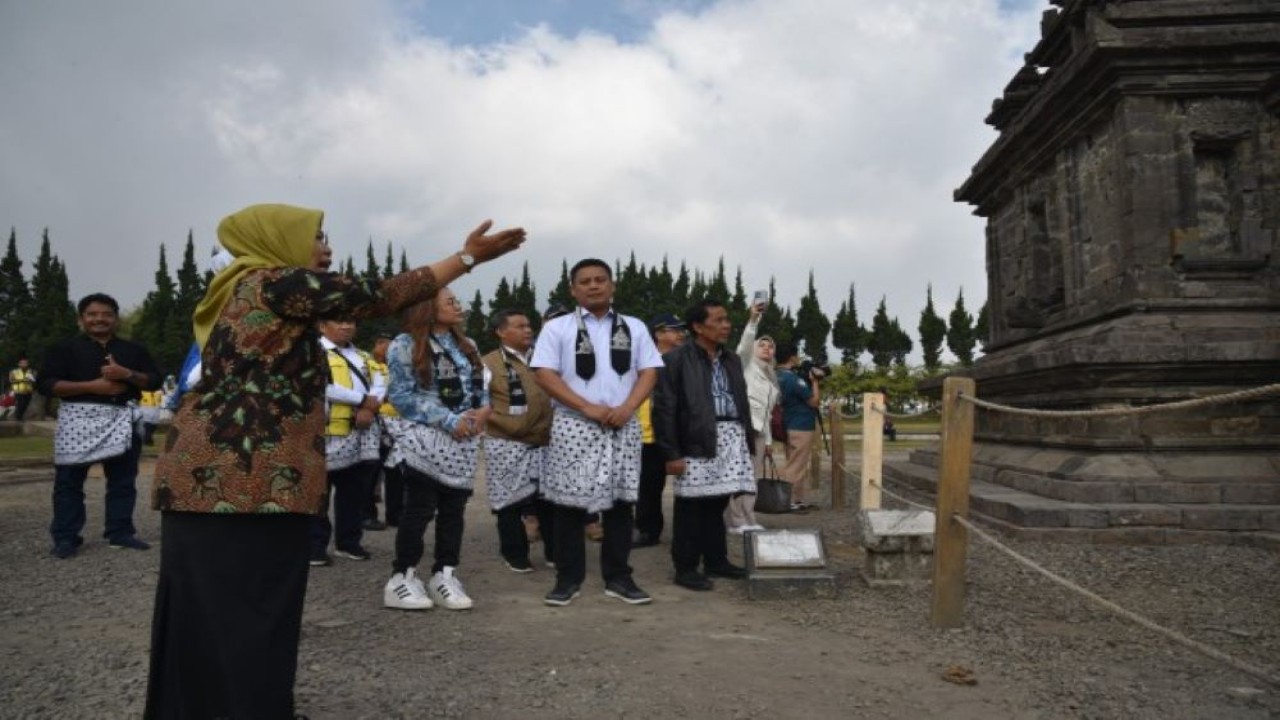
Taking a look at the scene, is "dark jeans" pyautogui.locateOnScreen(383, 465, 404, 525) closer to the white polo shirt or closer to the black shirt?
the black shirt

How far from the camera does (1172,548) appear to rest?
639 cm

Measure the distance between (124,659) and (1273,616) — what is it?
5.64 m

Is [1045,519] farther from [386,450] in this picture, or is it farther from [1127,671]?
[386,450]

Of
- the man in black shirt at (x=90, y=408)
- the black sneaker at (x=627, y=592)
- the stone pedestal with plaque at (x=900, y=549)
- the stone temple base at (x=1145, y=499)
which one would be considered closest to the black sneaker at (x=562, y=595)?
the black sneaker at (x=627, y=592)

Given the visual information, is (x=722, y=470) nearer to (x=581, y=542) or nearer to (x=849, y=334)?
(x=581, y=542)

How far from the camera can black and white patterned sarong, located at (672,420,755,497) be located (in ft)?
17.3

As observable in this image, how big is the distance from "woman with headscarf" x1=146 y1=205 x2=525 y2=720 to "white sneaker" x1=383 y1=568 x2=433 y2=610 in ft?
6.55

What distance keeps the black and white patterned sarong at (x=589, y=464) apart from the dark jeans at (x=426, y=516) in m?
0.52

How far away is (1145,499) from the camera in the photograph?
6.88 metres

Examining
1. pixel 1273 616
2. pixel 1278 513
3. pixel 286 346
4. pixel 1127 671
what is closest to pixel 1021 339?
pixel 1278 513

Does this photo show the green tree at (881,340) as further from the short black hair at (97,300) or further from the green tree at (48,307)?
the short black hair at (97,300)

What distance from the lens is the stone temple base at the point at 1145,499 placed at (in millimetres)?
6512

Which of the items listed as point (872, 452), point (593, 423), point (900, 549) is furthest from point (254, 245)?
point (872, 452)

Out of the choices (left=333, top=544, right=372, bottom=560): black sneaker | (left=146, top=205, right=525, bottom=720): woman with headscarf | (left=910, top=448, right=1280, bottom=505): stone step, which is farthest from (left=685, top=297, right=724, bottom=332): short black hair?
(left=910, top=448, right=1280, bottom=505): stone step
